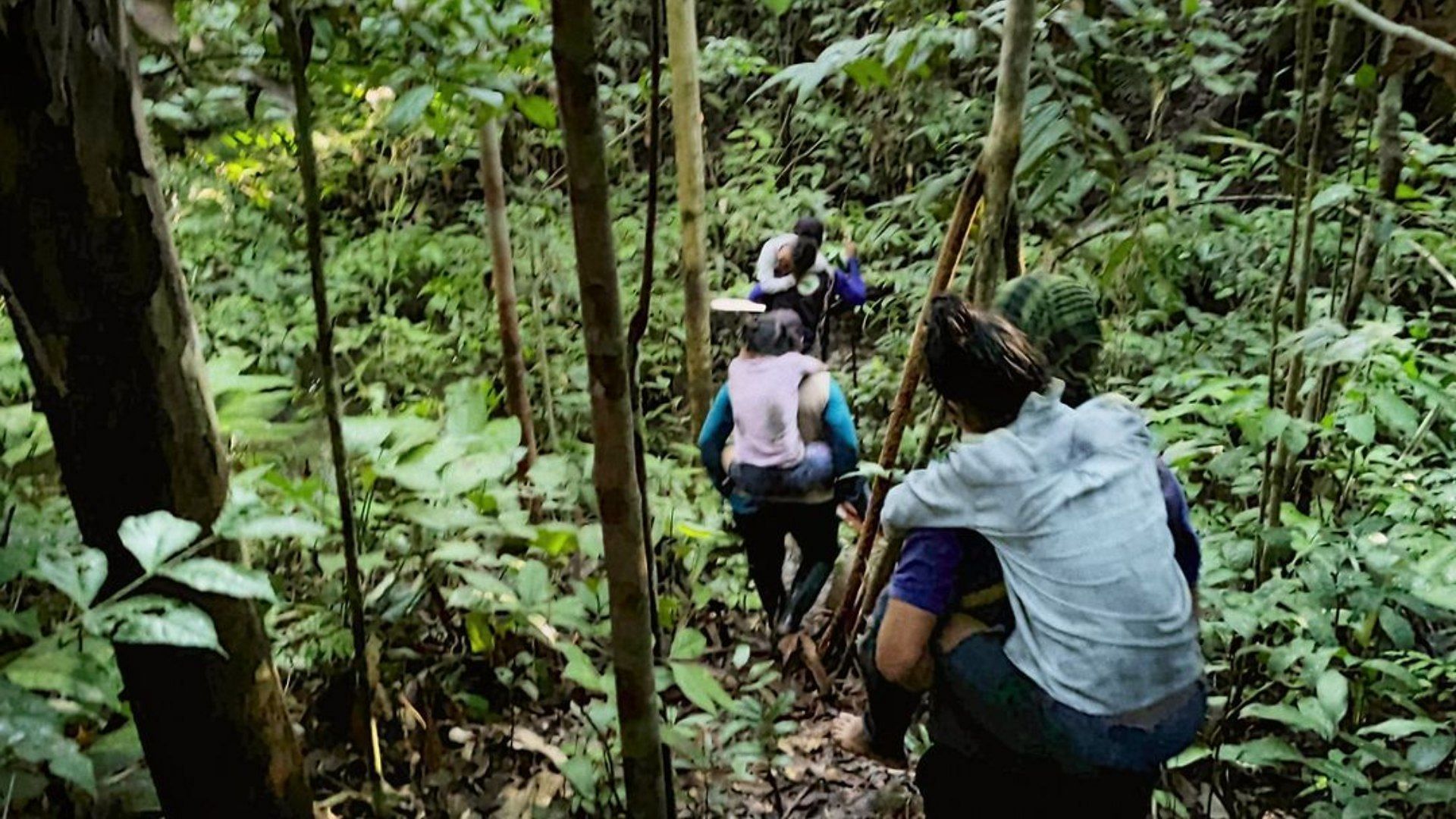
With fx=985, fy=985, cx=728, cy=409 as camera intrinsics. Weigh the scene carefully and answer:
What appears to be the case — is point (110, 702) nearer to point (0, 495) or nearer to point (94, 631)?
point (94, 631)

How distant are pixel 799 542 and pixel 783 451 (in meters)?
0.61

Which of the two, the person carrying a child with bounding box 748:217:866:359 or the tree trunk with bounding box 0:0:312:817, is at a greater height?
the tree trunk with bounding box 0:0:312:817

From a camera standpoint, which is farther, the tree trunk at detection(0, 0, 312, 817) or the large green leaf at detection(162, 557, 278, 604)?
the tree trunk at detection(0, 0, 312, 817)

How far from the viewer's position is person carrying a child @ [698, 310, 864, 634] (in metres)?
4.20

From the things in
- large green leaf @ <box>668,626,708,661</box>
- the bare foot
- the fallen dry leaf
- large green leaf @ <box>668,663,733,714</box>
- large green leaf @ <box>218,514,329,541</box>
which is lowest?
the fallen dry leaf

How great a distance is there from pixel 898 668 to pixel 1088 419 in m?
0.62

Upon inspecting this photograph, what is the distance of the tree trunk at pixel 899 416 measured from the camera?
124 inches

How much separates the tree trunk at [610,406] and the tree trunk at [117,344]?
0.74 meters

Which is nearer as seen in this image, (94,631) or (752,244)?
(94,631)

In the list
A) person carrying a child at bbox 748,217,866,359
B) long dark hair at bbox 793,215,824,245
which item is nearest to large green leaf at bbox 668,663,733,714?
person carrying a child at bbox 748,217,866,359

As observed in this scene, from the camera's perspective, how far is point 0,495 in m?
1.93

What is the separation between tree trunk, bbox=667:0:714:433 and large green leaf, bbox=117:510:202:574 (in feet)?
12.0

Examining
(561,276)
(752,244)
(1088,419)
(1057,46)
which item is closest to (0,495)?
(1088,419)

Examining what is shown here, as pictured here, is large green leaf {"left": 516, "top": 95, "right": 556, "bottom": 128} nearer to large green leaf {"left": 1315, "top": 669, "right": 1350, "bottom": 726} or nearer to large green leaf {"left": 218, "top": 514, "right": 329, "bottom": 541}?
large green leaf {"left": 218, "top": 514, "right": 329, "bottom": 541}
